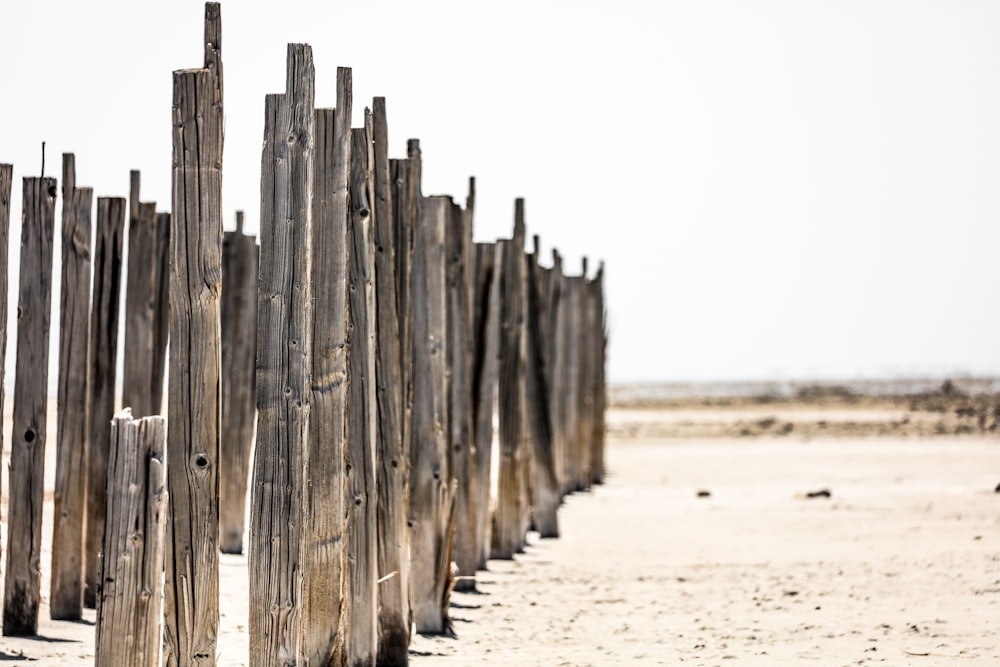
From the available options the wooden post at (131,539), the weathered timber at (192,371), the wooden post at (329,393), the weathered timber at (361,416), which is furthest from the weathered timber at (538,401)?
the wooden post at (131,539)

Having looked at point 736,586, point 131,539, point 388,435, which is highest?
point 388,435

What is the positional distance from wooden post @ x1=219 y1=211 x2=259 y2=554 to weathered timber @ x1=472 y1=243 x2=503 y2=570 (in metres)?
1.67

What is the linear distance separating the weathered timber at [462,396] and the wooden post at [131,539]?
3809 mm

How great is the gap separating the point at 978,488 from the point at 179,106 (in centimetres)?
1269

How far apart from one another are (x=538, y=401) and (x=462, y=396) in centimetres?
275

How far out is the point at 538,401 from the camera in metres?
11.2

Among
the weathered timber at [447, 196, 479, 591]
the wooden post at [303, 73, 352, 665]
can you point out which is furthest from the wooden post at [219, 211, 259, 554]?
the wooden post at [303, 73, 352, 665]

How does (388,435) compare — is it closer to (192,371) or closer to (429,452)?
(429,452)

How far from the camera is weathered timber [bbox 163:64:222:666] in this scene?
4.54m

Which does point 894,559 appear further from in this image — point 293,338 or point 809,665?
point 293,338

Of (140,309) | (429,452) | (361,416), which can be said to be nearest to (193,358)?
(361,416)

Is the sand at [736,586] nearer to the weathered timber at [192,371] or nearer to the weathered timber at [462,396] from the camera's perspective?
the weathered timber at [462,396]

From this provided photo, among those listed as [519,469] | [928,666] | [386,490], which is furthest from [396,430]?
[519,469]

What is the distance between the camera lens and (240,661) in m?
6.26
